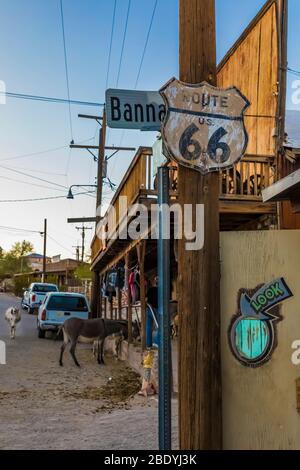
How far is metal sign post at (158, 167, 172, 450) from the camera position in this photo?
2768 mm

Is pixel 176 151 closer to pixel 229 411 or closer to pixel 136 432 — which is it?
pixel 229 411

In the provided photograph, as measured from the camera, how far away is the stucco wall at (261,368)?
3387 mm

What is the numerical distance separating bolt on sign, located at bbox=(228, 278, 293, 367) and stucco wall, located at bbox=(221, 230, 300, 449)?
4 centimetres

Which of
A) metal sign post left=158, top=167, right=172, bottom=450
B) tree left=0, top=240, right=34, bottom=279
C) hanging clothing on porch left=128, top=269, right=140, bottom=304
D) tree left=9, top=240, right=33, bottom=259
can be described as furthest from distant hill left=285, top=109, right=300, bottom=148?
tree left=9, top=240, right=33, bottom=259

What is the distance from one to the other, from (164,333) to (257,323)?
3.00 feet

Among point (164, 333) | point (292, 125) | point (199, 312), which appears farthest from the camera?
point (292, 125)

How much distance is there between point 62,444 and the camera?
5340mm

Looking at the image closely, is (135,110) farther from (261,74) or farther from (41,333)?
(41,333)

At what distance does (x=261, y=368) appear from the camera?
11.3ft

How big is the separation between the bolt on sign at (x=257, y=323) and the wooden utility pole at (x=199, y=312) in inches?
10.5

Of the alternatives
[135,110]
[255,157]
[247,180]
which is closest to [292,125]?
[255,157]

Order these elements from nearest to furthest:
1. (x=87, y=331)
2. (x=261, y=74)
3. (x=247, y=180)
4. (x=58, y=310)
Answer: (x=247, y=180) → (x=261, y=74) → (x=87, y=331) → (x=58, y=310)

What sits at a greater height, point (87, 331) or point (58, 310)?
point (58, 310)

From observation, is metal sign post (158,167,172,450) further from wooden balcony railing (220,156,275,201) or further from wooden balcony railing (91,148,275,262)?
wooden balcony railing (220,156,275,201)
